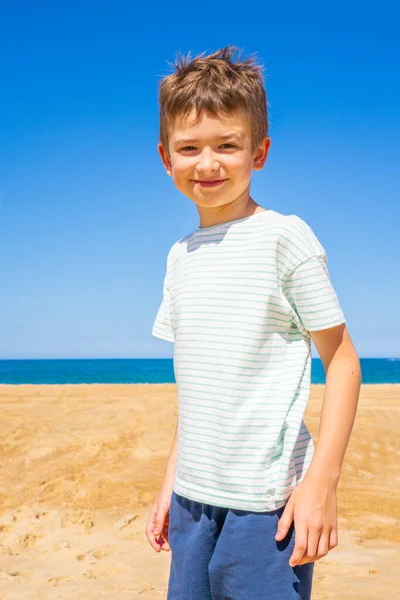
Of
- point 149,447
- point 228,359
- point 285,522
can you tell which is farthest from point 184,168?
point 149,447

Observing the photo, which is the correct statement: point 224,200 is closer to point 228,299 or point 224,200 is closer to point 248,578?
point 228,299

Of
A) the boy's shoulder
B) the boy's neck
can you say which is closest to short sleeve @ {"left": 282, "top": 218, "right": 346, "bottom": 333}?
the boy's shoulder

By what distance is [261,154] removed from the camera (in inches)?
79.8

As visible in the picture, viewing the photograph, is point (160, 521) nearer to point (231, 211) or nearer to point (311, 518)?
point (311, 518)

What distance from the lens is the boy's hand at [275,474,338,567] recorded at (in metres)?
1.59

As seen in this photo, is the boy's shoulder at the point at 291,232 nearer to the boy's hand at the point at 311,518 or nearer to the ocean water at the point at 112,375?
the boy's hand at the point at 311,518

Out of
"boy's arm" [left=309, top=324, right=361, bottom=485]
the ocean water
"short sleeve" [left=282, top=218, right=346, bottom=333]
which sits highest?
"short sleeve" [left=282, top=218, right=346, bottom=333]

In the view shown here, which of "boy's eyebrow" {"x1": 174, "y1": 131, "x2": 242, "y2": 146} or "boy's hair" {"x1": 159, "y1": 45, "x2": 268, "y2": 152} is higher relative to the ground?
"boy's hair" {"x1": 159, "y1": 45, "x2": 268, "y2": 152}

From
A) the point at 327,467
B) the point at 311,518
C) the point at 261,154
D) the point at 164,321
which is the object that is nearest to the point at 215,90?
the point at 261,154

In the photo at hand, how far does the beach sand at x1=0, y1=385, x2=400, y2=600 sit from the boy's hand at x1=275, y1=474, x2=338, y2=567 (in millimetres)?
2450

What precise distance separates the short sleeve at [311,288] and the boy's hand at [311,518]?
42 centimetres

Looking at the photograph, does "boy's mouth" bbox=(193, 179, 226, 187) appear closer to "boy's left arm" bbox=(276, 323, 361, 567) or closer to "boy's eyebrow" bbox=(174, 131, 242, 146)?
"boy's eyebrow" bbox=(174, 131, 242, 146)

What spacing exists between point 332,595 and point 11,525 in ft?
8.95

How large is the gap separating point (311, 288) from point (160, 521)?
98 centimetres
